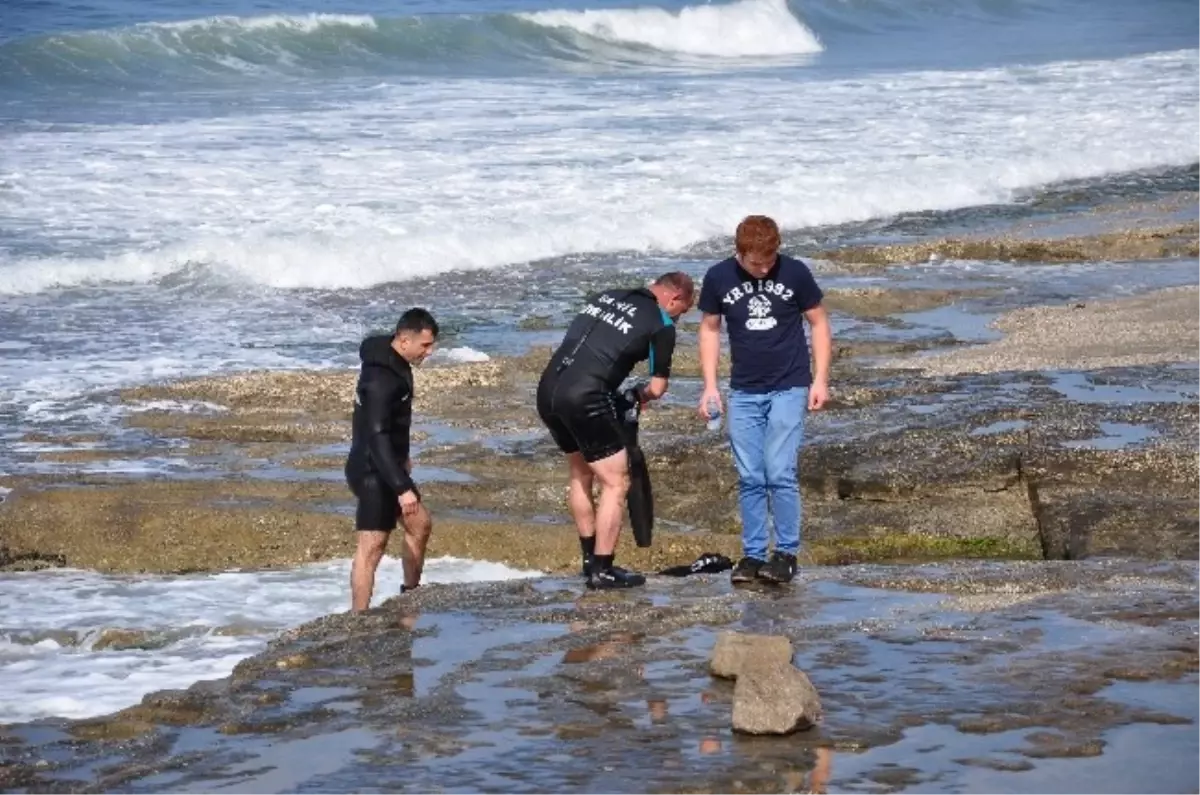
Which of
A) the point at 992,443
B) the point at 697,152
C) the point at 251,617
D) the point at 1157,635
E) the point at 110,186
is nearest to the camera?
the point at 1157,635

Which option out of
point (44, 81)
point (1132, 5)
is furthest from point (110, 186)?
point (1132, 5)

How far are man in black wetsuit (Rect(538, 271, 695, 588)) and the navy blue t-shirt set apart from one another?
26cm

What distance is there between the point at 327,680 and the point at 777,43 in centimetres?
3863

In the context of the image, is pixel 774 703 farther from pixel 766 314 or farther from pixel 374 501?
pixel 374 501

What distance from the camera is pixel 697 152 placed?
26.3 metres

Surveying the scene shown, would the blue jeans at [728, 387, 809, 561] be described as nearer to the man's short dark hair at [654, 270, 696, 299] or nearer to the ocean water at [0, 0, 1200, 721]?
the man's short dark hair at [654, 270, 696, 299]

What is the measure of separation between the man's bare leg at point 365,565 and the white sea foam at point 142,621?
0.35 m

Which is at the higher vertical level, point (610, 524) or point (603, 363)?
point (603, 363)

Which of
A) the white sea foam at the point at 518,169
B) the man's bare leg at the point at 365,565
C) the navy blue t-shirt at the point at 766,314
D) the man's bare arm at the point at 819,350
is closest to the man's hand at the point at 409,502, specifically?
the man's bare leg at the point at 365,565

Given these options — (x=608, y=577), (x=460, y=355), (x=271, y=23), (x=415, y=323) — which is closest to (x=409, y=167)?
(x=460, y=355)

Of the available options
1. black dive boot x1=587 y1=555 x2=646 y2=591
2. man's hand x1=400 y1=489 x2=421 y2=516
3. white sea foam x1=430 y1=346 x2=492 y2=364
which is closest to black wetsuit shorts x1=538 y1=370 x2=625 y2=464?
black dive boot x1=587 y1=555 x2=646 y2=591

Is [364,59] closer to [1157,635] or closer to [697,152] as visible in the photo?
[697,152]

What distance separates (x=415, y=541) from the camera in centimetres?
962

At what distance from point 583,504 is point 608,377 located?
0.66 meters
